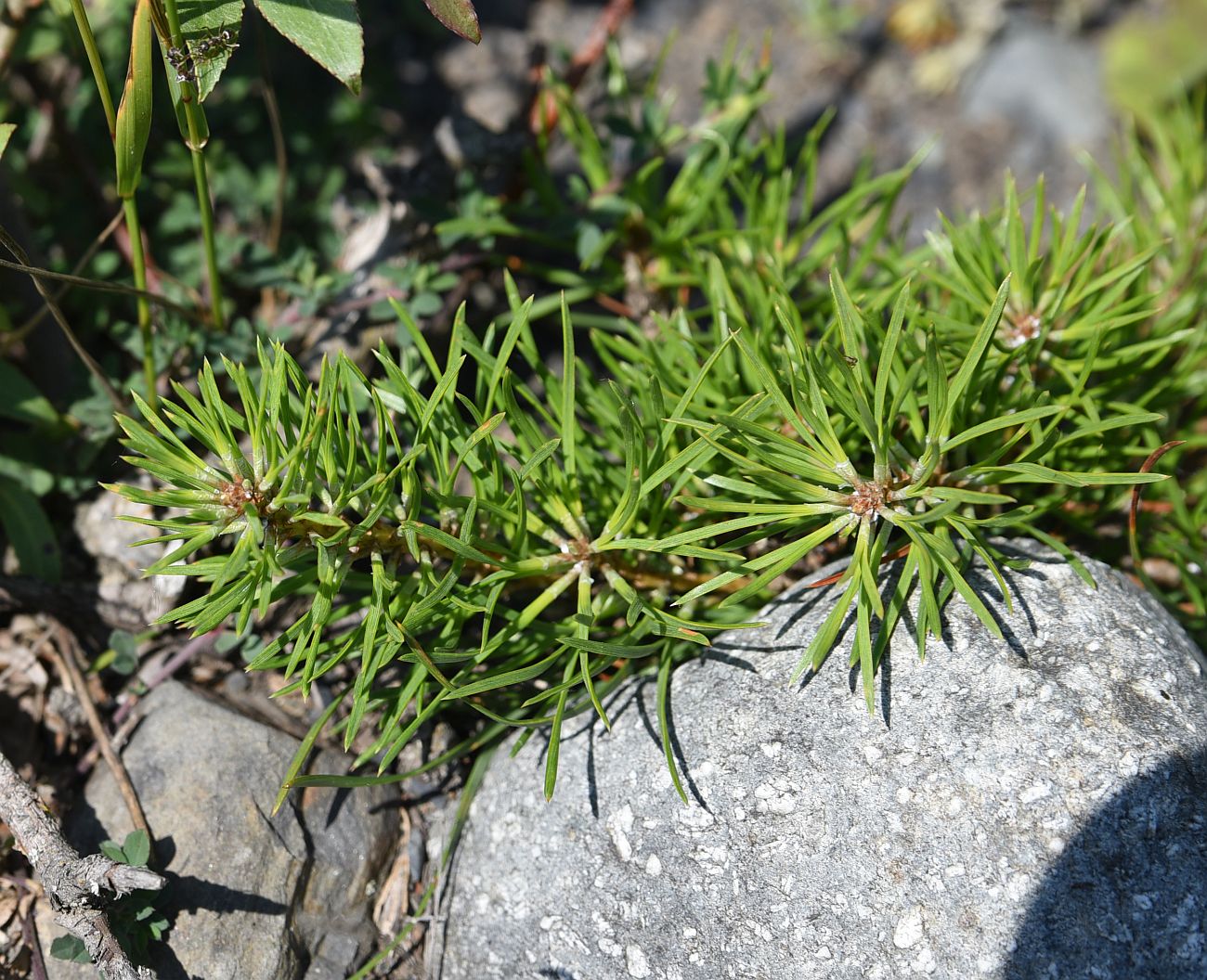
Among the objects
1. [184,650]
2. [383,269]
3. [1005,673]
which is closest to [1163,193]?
[1005,673]

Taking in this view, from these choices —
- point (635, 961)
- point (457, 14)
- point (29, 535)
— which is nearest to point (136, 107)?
point (457, 14)

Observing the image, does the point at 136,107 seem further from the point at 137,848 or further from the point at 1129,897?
the point at 1129,897

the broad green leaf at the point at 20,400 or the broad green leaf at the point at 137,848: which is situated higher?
the broad green leaf at the point at 20,400

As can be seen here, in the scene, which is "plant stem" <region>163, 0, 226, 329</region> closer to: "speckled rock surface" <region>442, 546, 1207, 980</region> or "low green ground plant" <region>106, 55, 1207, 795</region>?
"low green ground plant" <region>106, 55, 1207, 795</region>

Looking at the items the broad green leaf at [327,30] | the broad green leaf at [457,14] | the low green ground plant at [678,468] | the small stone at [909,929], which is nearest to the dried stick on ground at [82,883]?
the low green ground plant at [678,468]

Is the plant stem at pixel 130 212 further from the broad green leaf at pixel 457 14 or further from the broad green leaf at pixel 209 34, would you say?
the broad green leaf at pixel 457 14

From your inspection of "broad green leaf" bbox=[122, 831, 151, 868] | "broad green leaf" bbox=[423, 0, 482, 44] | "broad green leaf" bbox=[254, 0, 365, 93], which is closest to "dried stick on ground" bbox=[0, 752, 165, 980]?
"broad green leaf" bbox=[122, 831, 151, 868]
